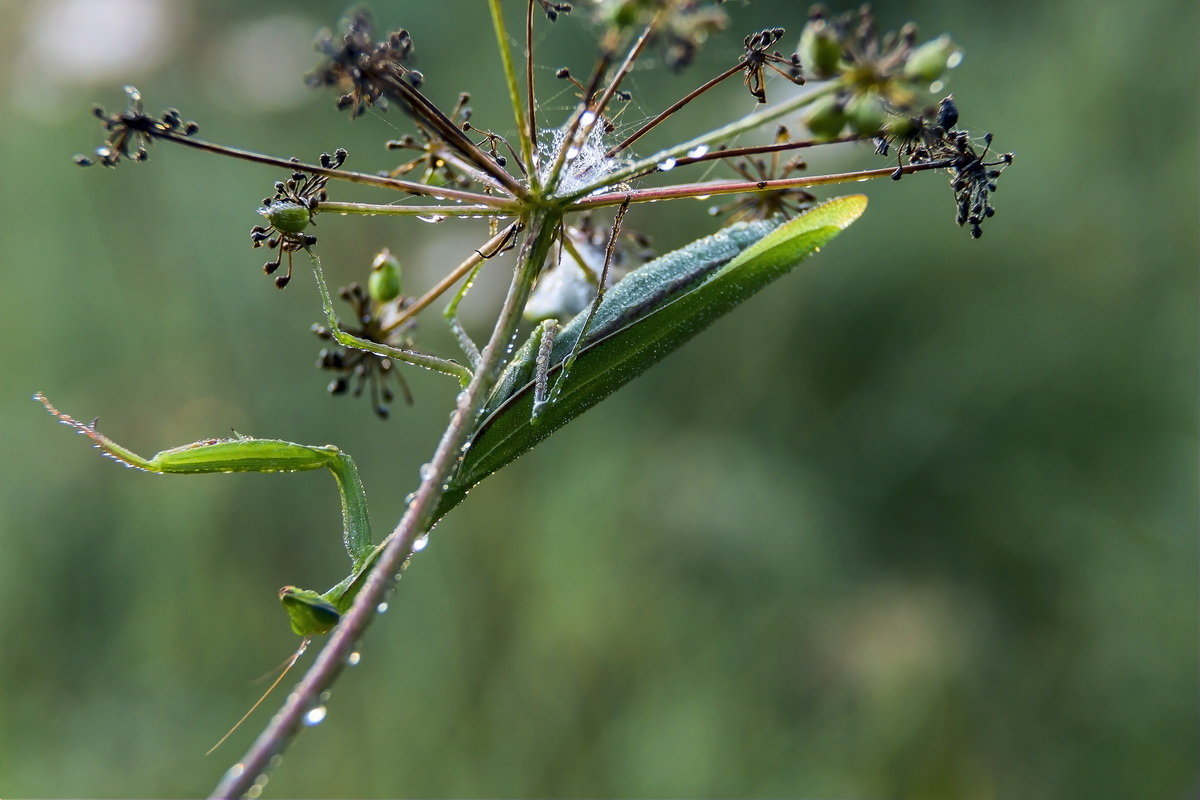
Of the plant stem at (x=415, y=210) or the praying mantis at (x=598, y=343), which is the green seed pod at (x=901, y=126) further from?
the plant stem at (x=415, y=210)

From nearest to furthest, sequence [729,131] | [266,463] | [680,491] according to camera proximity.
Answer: [729,131]
[266,463]
[680,491]

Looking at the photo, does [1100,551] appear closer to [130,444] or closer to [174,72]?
[130,444]

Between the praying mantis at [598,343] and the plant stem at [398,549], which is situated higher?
the praying mantis at [598,343]

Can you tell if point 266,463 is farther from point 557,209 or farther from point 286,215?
point 557,209

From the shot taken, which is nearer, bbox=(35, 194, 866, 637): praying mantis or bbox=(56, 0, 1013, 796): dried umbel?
bbox=(56, 0, 1013, 796): dried umbel

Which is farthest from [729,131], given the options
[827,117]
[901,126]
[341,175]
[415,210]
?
[341,175]

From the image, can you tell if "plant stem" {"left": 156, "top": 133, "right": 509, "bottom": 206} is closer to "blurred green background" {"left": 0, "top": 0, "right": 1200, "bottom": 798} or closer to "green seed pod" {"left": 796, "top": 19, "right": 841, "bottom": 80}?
"green seed pod" {"left": 796, "top": 19, "right": 841, "bottom": 80}

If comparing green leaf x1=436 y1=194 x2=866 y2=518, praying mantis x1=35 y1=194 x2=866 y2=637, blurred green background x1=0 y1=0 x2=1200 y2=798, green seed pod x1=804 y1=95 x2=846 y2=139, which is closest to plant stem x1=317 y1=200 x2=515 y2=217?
praying mantis x1=35 y1=194 x2=866 y2=637

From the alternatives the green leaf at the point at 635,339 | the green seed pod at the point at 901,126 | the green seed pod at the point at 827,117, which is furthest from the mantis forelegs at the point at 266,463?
the green seed pod at the point at 901,126
